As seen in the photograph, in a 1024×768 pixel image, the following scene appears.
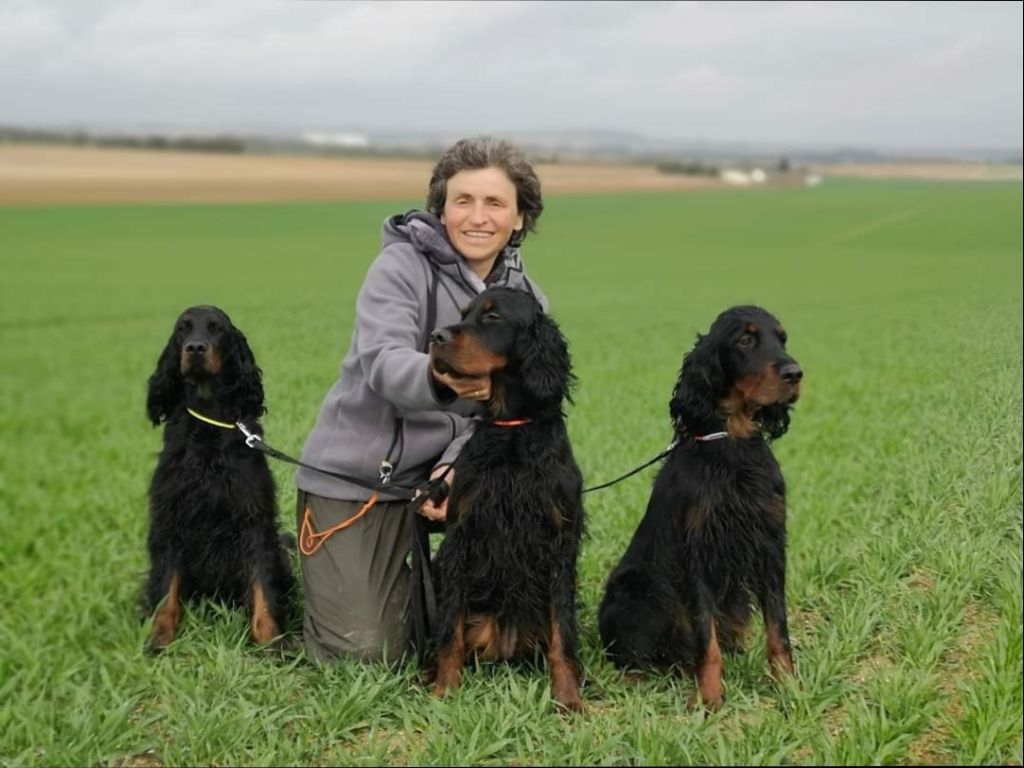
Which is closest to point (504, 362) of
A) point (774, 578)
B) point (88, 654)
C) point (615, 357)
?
point (774, 578)

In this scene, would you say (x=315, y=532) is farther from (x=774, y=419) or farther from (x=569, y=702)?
(x=774, y=419)

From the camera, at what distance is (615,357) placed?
28.3ft

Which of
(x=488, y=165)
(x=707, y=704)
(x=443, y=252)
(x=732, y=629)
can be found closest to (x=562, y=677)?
(x=707, y=704)

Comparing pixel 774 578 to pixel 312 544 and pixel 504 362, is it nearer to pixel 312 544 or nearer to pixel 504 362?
pixel 504 362

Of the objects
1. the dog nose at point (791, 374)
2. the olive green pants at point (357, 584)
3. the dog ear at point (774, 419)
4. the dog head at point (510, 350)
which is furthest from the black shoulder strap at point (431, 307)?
the dog nose at point (791, 374)

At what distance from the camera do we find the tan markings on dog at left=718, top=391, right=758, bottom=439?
340 cm

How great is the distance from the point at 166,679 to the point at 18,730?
0.49 meters

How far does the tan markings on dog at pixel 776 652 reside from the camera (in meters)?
3.47

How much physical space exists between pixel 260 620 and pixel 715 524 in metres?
2.08

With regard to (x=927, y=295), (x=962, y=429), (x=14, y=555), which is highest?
(x=927, y=295)

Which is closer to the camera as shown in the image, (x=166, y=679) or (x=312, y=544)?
(x=166, y=679)

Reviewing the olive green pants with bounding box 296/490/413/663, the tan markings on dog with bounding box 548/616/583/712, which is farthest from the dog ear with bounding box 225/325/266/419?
the tan markings on dog with bounding box 548/616/583/712

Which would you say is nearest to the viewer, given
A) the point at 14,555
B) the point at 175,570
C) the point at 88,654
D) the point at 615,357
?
the point at 88,654

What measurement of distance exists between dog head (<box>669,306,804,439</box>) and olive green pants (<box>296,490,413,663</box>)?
57.5 inches
